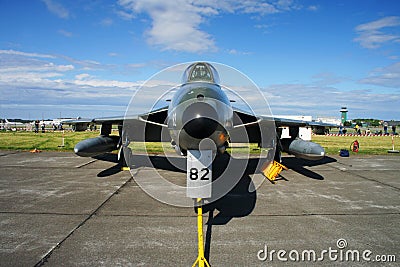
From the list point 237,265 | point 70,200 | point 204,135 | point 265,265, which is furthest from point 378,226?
point 70,200

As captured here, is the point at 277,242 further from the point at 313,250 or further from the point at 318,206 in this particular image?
the point at 318,206

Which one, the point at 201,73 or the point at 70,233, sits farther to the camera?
the point at 201,73

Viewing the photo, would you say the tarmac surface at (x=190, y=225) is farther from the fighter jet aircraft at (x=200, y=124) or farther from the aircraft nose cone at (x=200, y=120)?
the aircraft nose cone at (x=200, y=120)

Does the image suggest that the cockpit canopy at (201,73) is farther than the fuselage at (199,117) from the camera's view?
Yes

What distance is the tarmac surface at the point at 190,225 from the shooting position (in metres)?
4.90

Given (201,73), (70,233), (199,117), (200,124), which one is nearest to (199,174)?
(200,124)

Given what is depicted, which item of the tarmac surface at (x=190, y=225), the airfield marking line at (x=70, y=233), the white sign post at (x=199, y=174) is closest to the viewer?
the airfield marking line at (x=70, y=233)

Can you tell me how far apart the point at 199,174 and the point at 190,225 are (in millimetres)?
1224

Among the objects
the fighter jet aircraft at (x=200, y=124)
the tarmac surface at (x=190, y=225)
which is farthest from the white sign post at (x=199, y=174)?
the tarmac surface at (x=190, y=225)

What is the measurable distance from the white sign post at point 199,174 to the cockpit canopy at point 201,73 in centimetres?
309

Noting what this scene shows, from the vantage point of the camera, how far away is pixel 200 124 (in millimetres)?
5688

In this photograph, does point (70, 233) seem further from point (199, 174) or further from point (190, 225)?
point (199, 174)

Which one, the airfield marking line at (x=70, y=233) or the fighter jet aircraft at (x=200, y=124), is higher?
the fighter jet aircraft at (x=200, y=124)

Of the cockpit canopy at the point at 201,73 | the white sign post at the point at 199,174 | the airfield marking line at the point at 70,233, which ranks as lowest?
the airfield marking line at the point at 70,233
